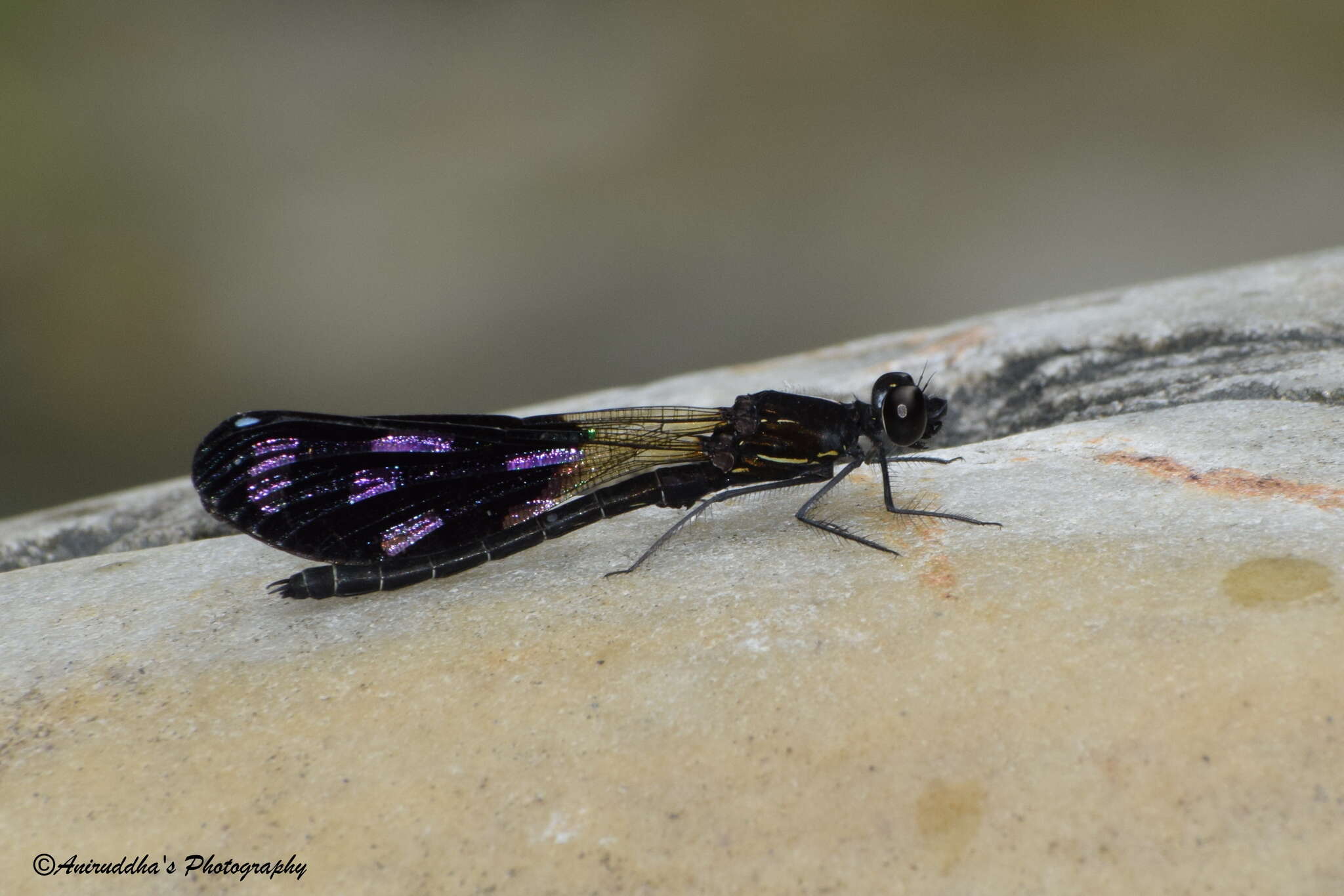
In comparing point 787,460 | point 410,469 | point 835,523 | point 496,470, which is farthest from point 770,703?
point 410,469

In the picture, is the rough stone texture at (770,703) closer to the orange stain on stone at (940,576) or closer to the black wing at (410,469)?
the orange stain on stone at (940,576)

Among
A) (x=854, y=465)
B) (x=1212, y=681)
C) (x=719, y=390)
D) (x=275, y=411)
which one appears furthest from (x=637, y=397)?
(x=1212, y=681)

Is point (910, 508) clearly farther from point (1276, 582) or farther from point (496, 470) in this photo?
point (496, 470)

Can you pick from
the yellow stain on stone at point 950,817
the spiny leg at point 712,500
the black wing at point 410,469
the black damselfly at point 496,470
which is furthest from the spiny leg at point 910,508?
the yellow stain on stone at point 950,817

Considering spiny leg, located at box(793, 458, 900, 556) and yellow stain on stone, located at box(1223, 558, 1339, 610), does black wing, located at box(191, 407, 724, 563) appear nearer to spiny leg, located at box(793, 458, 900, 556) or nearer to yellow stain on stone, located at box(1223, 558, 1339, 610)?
spiny leg, located at box(793, 458, 900, 556)

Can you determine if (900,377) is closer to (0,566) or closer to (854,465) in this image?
(854,465)

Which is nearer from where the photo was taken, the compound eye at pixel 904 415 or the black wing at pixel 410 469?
the black wing at pixel 410 469
